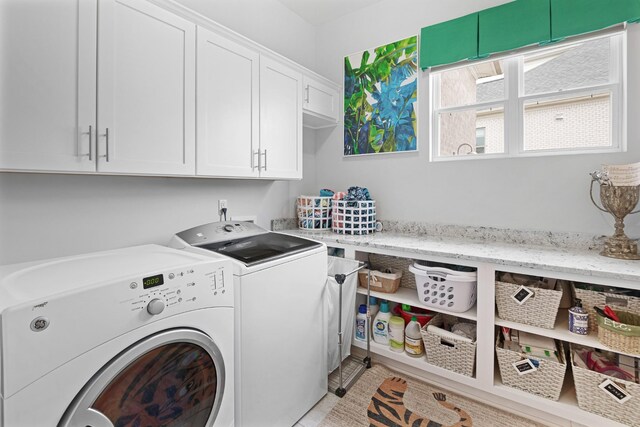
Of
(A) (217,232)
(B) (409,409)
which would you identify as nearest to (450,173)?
(B) (409,409)

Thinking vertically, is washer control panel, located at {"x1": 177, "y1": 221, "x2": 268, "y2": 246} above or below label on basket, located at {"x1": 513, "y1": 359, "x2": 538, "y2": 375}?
above

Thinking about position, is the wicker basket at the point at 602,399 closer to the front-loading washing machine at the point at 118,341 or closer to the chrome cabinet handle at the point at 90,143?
the front-loading washing machine at the point at 118,341

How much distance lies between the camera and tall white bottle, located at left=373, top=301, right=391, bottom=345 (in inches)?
81.5

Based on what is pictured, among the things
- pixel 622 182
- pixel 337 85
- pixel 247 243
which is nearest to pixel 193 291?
pixel 247 243

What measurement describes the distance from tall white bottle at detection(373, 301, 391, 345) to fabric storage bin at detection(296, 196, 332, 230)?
2.69 ft

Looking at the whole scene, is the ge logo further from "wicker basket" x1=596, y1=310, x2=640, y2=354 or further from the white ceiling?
the white ceiling

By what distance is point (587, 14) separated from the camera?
1.74m

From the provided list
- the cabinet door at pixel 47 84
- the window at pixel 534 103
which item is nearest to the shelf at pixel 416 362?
the window at pixel 534 103

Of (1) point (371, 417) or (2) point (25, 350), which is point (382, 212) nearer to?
(1) point (371, 417)

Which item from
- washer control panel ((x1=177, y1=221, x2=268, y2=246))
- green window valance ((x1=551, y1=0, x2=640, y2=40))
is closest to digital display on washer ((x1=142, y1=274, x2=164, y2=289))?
washer control panel ((x1=177, y1=221, x2=268, y2=246))

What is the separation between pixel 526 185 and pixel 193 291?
207 centimetres

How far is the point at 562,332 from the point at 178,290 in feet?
5.82

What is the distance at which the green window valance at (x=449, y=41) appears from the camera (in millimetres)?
2107

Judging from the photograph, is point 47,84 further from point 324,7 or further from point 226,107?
point 324,7
